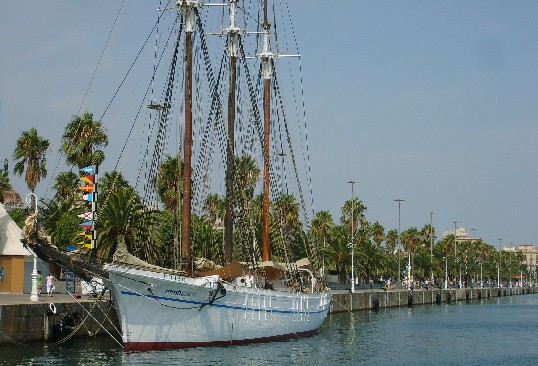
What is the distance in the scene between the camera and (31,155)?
7775 cm

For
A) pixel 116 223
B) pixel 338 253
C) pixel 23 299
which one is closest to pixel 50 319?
pixel 23 299

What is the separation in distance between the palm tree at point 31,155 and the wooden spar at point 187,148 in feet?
115

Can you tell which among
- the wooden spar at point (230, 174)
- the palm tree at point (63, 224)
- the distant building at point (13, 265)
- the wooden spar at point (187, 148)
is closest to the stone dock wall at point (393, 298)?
the palm tree at point (63, 224)

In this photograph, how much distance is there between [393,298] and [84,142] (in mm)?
57107

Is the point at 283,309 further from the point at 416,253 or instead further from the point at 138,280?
the point at 416,253

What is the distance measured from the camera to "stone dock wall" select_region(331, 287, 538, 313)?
93625mm

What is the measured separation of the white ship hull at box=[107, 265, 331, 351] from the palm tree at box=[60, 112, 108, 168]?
32417 mm

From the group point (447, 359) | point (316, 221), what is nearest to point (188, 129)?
point (447, 359)

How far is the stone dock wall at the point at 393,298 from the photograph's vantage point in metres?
93.6

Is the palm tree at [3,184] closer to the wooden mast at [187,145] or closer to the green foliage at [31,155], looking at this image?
the green foliage at [31,155]

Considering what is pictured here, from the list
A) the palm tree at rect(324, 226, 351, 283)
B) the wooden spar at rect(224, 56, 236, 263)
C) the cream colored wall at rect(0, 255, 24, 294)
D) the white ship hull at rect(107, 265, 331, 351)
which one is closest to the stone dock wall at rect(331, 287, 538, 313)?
the palm tree at rect(324, 226, 351, 283)

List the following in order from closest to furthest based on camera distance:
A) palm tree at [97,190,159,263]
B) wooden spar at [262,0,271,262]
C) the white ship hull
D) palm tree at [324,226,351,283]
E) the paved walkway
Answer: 1. the white ship hull
2. the paved walkway
3. wooden spar at [262,0,271,262]
4. palm tree at [97,190,159,263]
5. palm tree at [324,226,351,283]

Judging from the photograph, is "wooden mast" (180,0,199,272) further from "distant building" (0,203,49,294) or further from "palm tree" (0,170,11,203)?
"palm tree" (0,170,11,203)

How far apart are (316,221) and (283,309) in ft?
274
